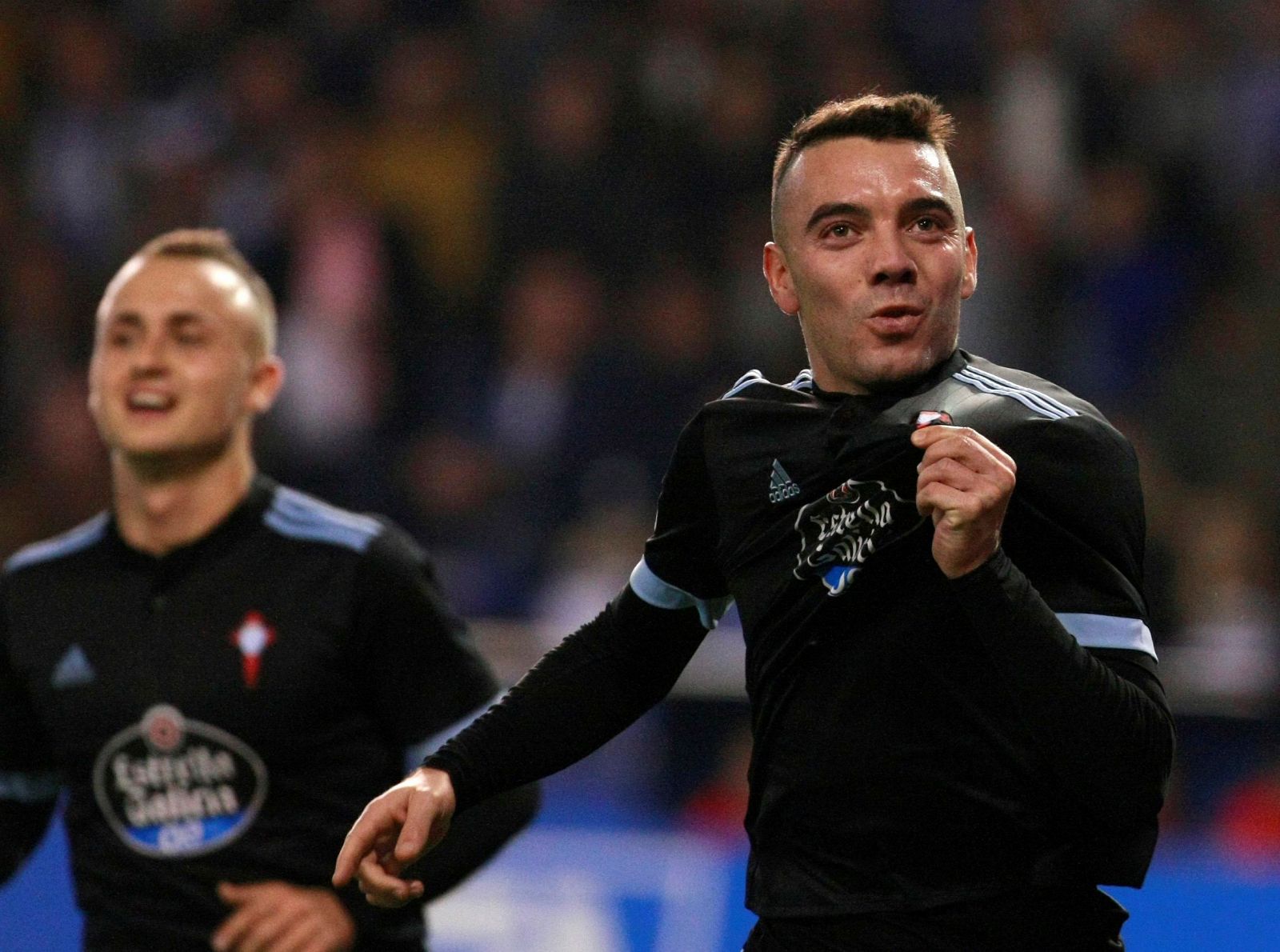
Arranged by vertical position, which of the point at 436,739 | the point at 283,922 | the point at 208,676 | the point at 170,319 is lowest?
the point at 283,922

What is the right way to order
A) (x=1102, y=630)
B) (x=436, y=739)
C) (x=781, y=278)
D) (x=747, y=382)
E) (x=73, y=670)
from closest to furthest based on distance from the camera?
(x=1102, y=630) < (x=781, y=278) < (x=747, y=382) < (x=436, y=739) < (x=73, y=670)

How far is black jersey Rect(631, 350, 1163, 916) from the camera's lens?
225 centimetres

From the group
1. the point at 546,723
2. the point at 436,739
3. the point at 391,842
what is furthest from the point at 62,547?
the point at 391,842

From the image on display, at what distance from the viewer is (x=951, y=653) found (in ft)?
7.63

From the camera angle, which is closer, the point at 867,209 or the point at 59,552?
the point at 867,209

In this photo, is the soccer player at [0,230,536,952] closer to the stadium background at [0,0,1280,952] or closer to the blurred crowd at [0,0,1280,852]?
the stadium background at [0,0,1280,952]

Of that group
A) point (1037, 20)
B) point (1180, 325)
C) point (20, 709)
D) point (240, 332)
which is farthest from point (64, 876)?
point (1037, 20)

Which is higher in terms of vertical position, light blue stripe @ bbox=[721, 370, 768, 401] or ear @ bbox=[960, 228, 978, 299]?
ear @ bbox=[960, 228, 978, 299]

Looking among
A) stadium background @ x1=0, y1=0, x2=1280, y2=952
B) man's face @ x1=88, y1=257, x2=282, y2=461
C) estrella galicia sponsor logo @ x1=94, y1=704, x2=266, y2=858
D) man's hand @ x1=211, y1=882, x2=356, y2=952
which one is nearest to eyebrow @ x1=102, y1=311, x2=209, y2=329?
man's face @ x1=88, y1=257, x2=282, y2=461

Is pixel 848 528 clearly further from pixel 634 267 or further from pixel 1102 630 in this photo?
pixel 634 267

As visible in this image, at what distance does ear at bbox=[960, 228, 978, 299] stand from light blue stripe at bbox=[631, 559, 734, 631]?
0.55 meters

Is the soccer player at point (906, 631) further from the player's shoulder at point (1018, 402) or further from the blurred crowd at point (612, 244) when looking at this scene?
the blurred crowd at point (612, 244)

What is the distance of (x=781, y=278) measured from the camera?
262 cm

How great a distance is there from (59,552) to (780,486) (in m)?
1.78
